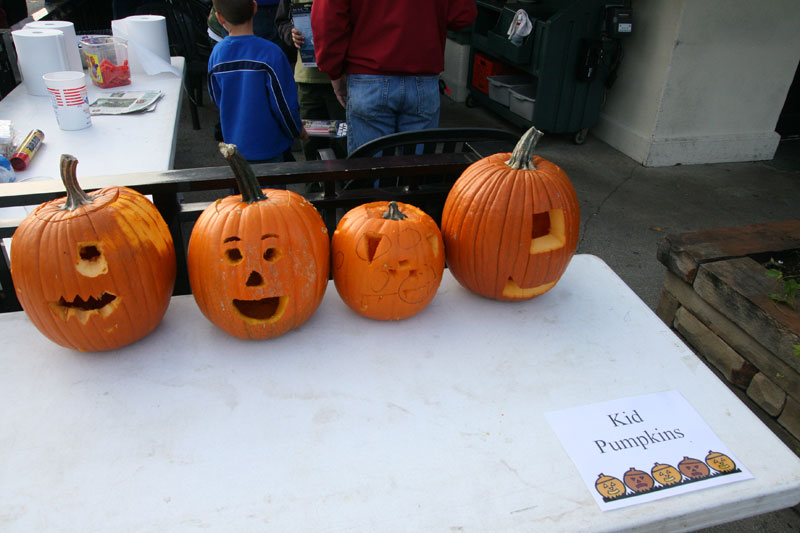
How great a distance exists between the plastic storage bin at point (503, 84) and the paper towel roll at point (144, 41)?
3.11 m

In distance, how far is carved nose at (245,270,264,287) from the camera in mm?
1126

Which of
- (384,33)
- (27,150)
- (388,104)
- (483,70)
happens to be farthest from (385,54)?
(483,70)

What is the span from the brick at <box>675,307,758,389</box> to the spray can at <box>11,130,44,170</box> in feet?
8.91

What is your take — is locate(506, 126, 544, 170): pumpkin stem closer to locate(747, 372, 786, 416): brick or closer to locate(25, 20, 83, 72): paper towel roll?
locate(747, 372, 786, 416): brick

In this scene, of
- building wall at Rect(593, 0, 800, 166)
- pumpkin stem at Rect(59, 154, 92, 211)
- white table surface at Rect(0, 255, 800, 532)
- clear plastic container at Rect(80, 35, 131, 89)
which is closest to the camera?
white table surface at Rect(0, 255, 800, 532)

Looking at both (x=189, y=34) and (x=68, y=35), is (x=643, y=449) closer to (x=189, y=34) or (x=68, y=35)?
(x=68, y=35)

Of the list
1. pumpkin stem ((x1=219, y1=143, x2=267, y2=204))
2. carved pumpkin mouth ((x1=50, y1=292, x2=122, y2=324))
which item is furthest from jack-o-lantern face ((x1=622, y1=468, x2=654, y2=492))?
carved pumpkin mouth ((x1=50, y1=292, x2=122, y2=324))

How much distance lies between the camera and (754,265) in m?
2.13

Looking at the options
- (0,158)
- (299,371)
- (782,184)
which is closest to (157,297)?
(299,371)

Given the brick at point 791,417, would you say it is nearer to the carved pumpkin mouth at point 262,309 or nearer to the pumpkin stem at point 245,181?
the carved pumpkin mouth at point 262,309

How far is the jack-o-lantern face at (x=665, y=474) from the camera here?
0.93 m

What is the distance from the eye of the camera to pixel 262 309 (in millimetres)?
1195

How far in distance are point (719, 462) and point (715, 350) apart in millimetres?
1438

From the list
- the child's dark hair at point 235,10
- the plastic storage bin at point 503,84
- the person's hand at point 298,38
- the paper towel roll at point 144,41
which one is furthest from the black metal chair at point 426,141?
the plastic storage bin at point 503,84
